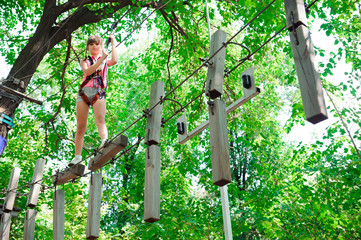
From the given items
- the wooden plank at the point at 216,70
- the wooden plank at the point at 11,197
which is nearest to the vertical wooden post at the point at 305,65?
the wooden plank at the point at 216,70

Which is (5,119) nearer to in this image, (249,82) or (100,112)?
(100,112)

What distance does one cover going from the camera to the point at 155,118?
13.2 ft

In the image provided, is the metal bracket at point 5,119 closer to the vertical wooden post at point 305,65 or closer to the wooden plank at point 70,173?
the wooden plank at point 70,173

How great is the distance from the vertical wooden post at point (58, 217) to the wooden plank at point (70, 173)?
177 mm

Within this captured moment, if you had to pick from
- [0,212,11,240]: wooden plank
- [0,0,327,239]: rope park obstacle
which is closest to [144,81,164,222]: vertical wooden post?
[0,0,327,239]: rope park obstacle

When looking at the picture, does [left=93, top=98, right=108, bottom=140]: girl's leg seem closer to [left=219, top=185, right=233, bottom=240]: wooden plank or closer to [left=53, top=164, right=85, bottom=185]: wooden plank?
[left=53, top=164, right=85, bottom=185]: wooden plank

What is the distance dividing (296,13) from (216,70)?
2.62ft

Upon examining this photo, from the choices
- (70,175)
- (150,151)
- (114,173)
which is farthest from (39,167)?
(114,173)

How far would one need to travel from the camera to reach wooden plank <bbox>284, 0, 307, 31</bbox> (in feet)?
8.67

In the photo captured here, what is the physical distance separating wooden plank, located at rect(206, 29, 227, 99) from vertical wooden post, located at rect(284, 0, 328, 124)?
2.35ft

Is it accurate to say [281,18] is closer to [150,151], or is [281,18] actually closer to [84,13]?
[84,13]

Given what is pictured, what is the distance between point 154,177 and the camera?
3580 mm

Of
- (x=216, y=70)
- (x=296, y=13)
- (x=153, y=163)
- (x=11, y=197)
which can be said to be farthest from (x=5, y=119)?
(x=296, y=13)

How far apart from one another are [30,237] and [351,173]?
611 centimetres
